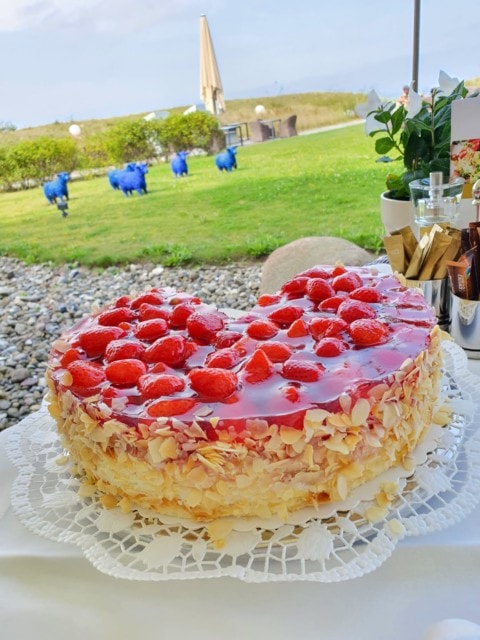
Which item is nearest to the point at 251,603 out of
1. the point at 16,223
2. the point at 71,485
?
the point at 71,485

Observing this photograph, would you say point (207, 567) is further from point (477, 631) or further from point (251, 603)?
point (477, 631)

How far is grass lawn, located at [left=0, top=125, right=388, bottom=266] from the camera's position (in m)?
4.47

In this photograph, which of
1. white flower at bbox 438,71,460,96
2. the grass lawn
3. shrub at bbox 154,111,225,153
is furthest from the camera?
shrub at bbox 154,111,225,153

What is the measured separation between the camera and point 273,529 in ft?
2.23

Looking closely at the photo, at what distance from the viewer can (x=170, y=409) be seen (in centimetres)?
70

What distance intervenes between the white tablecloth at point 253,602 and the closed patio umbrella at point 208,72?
6.73m

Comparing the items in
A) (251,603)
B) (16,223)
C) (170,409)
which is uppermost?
(170,409)

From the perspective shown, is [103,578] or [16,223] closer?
[103,578]

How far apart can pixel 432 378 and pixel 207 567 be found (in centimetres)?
42

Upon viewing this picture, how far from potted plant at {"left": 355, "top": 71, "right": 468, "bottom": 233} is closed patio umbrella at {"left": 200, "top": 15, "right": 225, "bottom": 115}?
5.72 m

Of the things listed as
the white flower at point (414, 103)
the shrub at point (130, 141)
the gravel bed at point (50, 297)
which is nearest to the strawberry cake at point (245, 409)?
the white flower at point (414, 103)

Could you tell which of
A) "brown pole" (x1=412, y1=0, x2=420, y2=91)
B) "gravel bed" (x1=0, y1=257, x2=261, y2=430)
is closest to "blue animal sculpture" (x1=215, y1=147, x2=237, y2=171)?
"gravel bed" (x1=0, y1=257, x2=261, y2=430)

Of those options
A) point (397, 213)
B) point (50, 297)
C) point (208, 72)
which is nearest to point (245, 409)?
point (397, 213)

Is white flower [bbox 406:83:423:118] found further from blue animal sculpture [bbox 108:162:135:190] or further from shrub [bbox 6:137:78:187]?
shrub [bbox 6:137:78:187]
